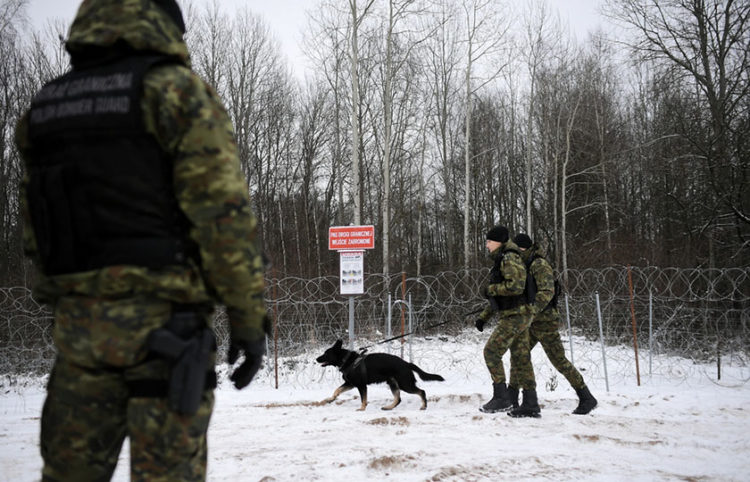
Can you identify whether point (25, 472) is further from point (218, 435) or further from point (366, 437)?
point (366, 437)

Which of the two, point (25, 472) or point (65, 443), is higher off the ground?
point (65, 443)

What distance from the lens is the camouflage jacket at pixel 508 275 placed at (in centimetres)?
534

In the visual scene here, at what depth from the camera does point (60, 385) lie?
141 cm

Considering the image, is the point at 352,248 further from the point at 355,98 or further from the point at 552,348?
the point at 355,98

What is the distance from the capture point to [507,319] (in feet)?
17.8

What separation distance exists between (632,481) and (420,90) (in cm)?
2027

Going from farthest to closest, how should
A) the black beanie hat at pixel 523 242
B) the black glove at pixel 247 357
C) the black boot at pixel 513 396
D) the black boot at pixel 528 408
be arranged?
the black beanie hat at pixel 523 242 < the black boot at pixel 513 396 < the black boot at pixel 528 408 < the black glove at pixel 247 357

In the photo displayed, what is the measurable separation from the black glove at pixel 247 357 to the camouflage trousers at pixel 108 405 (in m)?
0.18

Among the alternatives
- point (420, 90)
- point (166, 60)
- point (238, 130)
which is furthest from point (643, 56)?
point (166, 60)

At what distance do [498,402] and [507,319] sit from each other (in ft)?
3.18

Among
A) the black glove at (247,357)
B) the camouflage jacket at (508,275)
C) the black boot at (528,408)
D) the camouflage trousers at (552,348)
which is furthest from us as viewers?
the camouflage trousers at (552,348)

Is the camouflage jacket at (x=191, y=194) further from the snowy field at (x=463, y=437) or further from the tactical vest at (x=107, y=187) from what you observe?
the snowy field at (x=463, y=437)

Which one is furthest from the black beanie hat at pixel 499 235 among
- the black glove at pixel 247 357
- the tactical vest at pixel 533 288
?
the black glove at pixel 247 357

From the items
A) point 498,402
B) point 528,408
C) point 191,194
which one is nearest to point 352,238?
point 498,402
